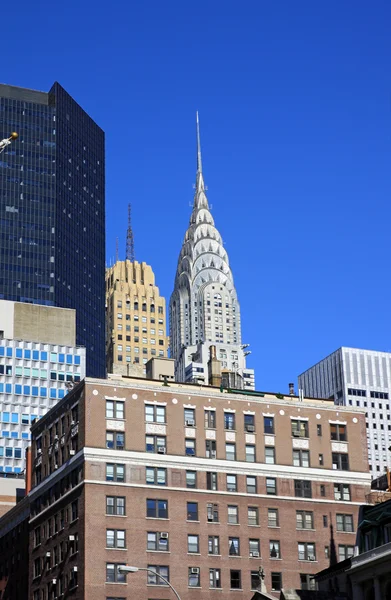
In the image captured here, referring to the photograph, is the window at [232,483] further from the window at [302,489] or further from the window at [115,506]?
the window at [115,506]

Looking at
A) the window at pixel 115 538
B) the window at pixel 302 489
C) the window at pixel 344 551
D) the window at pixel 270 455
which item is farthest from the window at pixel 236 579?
the window at pixel 270 455

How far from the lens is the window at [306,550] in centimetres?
12238

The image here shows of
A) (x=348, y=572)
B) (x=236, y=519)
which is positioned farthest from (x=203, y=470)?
(x=348, y=572)

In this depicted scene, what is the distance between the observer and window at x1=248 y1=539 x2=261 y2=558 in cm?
12100

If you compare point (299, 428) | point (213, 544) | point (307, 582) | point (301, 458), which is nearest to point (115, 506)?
point (213, 544)

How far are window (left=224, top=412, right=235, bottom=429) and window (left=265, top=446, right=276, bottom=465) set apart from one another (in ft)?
14.0

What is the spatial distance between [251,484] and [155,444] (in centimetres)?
1059

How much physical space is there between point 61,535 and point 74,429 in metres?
10.4

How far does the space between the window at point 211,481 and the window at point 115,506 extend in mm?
9403

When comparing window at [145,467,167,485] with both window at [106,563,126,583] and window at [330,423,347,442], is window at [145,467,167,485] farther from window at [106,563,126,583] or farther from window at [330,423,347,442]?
window at [330,423,347,442]

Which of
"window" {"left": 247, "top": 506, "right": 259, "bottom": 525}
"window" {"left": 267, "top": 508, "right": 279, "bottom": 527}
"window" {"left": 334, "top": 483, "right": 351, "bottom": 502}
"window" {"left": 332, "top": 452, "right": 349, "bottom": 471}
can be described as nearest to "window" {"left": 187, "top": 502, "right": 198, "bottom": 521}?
"window" {"left": 247, "top": 506, "right": 259, "bottom": 525}

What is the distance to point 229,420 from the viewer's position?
127 m

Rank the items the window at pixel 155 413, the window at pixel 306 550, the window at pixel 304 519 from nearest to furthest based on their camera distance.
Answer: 1. the window at pixel 306 550
2. the window at pixel 155 413
3. the window at pixel 304 519

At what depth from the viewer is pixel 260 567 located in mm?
112500
